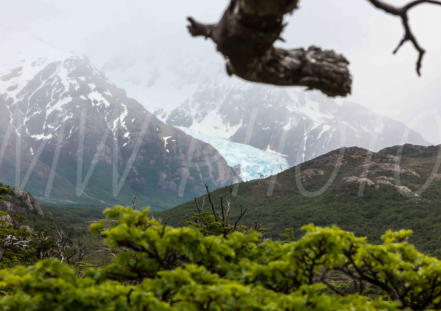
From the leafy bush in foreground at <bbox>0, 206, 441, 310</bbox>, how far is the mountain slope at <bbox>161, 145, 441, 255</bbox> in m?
47.1

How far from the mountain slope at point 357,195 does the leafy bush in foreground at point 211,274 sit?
47.1 meters

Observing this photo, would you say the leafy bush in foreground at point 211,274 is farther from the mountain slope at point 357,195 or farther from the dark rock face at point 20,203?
the dark rock face at point 20,203

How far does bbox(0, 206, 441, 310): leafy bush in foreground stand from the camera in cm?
525

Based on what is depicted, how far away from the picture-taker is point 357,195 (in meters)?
86.4

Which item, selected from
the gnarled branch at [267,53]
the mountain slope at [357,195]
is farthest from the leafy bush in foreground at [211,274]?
the mountain slope at [357,195]

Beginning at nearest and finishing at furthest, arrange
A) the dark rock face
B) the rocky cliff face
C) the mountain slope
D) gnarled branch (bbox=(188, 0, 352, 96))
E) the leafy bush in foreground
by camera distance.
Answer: gnarled branch (bbox=(188, 0, 352, 96)), the leafy bush in foreground, the mountain slope, the rocky cliff face, the dark rock face

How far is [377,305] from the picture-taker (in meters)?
6.22

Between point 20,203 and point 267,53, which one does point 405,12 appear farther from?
point 20,203

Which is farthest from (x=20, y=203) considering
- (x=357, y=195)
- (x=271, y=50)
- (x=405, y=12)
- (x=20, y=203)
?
(x=405, y=12)

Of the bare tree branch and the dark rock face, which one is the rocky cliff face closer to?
the dark rock face

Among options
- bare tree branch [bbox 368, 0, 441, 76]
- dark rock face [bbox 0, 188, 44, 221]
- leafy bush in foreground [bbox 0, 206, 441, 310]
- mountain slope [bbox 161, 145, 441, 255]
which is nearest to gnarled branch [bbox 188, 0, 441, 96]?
bare tree branch [bbox 368, 0, 441, 76]

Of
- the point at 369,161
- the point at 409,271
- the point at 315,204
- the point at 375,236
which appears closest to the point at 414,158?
the point at 369,161

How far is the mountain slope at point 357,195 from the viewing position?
67381 mm

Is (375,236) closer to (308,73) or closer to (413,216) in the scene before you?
(413,216)
